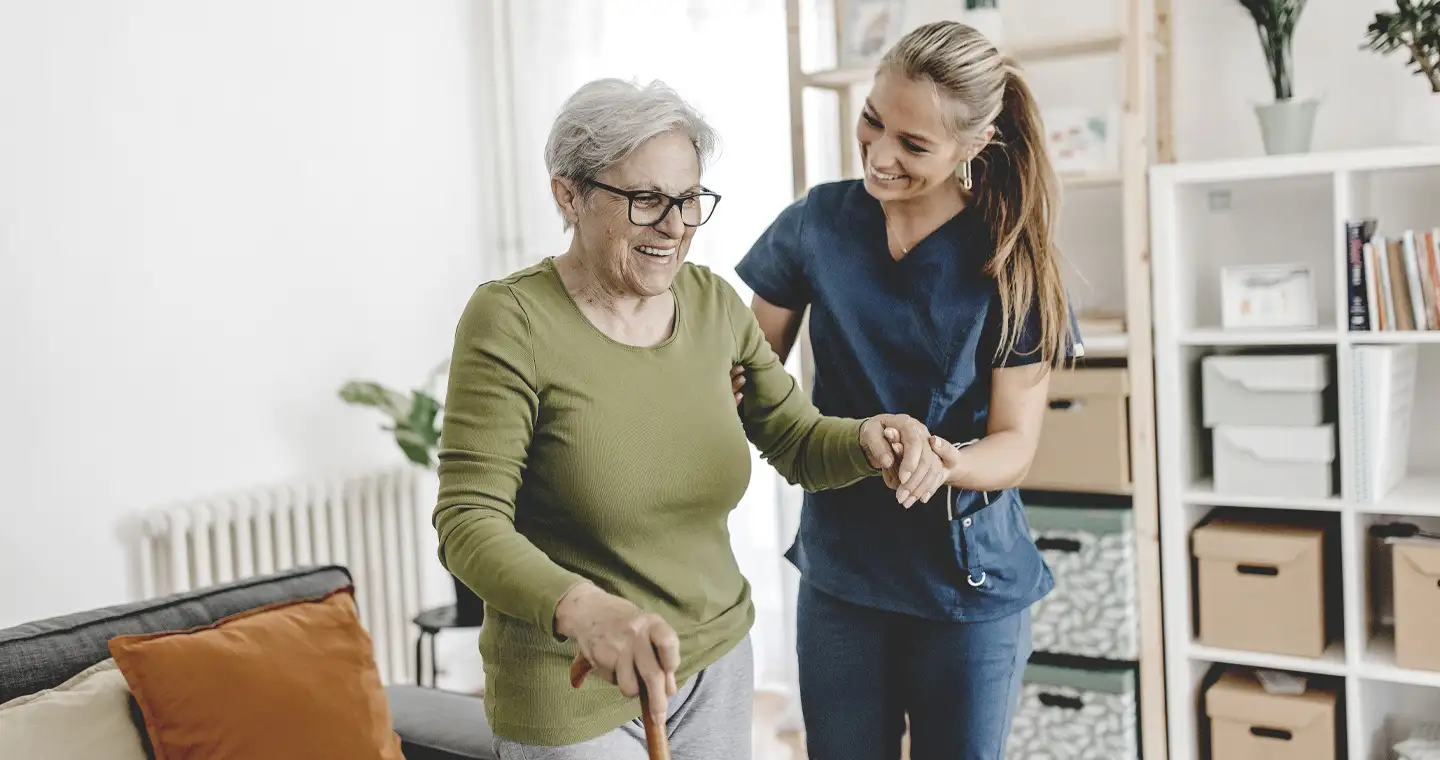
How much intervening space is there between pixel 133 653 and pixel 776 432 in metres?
0.92

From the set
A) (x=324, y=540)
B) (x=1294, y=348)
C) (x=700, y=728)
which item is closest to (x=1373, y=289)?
(x=1294, y=348)

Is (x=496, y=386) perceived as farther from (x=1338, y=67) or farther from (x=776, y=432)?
(x=1338, y=67)

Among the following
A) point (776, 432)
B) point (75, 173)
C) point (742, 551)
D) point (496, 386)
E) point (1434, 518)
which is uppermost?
point (75, 173)

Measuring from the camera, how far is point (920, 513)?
172 cm

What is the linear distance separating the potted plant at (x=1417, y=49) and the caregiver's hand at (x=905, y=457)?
1629 mm

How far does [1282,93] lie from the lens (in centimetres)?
257

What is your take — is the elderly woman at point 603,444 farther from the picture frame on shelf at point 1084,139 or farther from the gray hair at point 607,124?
the picture frame on shelf at point 1084,139

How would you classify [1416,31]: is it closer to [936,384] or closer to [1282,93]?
Answer: [1282,93]

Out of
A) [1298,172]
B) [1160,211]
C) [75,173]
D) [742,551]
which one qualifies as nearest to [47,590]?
[75,173]

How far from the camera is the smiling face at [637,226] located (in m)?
1.26

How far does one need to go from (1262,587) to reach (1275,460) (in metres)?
0.27

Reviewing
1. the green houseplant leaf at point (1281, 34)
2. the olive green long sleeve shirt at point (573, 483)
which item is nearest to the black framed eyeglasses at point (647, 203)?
the olive green long sleeve shirt at point (573, 483)

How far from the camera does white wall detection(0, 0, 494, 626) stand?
2.70 meters

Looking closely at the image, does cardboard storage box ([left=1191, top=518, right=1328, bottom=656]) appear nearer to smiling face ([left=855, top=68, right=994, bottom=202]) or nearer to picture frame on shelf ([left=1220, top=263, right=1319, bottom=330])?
picture frame on shelf ([left=1220, top=263, right=1319, bottom=330])
